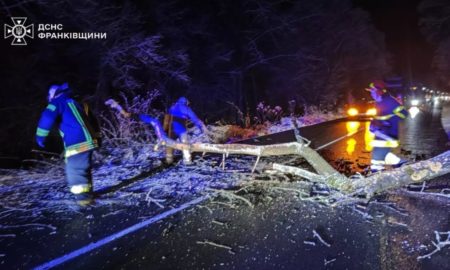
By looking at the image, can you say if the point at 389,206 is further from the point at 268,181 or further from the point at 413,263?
the point at 268,181

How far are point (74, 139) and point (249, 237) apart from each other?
2.81 metres

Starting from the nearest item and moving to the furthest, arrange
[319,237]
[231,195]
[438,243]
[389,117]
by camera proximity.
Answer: [438,243] → [319,237] → [231,195] → [389,117]

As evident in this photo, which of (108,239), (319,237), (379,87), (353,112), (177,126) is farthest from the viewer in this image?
(353,112)

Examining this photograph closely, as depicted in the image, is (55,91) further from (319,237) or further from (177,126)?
(319,237)

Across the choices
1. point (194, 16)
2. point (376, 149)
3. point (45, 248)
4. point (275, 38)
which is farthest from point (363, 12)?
point (45, 248)

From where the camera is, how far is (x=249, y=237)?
352 centimetres

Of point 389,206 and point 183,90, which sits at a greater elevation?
point 183,90

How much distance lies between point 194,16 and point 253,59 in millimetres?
4981

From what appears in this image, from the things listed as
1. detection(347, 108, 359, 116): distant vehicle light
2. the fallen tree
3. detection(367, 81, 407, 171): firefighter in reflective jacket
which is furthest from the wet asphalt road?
detection(347, 108, 359, 116): distant vehicle light

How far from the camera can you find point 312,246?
3293 millimetres

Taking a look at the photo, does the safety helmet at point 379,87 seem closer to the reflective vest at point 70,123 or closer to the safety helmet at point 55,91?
the reflective vest at point 70,123

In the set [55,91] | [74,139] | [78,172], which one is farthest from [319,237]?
[55,91]

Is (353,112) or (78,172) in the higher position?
(353,112)

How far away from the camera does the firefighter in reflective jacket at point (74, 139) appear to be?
179 inches
